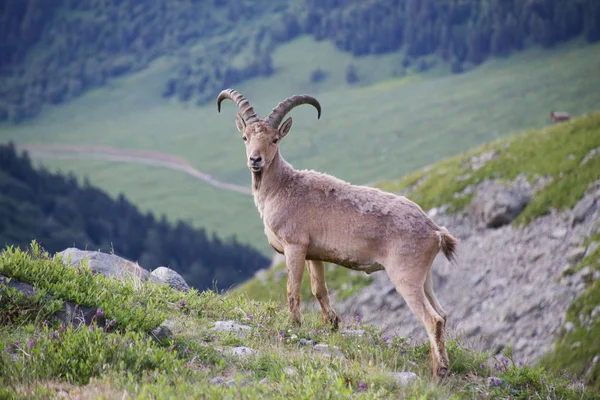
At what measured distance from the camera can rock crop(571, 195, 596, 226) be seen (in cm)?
3519

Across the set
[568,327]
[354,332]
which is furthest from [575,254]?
[354,332]

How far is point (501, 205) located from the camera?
3847 cm

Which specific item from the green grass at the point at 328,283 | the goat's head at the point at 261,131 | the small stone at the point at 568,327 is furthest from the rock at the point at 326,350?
the green grass at the point at 328,283

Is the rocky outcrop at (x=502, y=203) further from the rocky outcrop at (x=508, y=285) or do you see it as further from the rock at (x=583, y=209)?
the rock at (x=583, y=209)

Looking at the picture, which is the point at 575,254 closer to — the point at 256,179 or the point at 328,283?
the point at 328,283

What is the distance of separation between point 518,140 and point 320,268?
32.8 m

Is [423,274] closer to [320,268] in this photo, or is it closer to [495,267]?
[320,268]

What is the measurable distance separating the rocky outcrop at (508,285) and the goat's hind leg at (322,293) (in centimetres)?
1733

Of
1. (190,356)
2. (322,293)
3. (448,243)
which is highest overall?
(448,243)

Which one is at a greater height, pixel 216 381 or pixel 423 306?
pixel 216 381

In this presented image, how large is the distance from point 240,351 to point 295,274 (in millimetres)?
2416

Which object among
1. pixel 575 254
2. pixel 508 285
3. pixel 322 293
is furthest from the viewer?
pixel 508 285

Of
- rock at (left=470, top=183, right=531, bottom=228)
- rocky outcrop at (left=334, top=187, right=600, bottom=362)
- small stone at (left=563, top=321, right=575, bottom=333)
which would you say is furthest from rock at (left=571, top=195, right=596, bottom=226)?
small stone at (left=563, top=321, right=575, bottom=333)

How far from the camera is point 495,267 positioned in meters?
36.6
